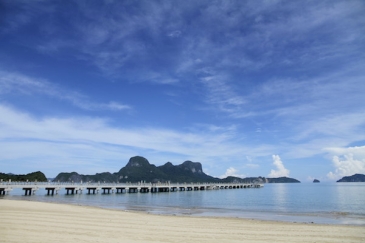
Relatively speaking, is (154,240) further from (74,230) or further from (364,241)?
(364,241)

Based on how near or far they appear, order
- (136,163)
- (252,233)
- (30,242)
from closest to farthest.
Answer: (30,242), (252,233), (136,163)

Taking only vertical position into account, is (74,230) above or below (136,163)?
below

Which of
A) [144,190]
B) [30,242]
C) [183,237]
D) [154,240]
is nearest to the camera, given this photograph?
[30,242]

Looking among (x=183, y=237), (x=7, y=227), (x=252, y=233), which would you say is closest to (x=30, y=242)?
(x=7, y=227)

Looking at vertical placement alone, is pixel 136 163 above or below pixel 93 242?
above

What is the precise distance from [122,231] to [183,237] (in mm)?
3217

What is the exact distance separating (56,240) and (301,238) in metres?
10.8

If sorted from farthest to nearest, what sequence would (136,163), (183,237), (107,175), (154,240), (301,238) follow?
(136,163)
(107,175)
(301,238)
(183,237)
(154,240)

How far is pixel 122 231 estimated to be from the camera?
13148 millimetres

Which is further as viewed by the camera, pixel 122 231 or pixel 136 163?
pixel 136 163

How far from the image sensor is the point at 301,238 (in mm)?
12766

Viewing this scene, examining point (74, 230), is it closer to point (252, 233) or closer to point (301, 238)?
point (252, 233)

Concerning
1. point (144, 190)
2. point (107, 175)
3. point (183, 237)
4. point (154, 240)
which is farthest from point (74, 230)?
point (107, 175)

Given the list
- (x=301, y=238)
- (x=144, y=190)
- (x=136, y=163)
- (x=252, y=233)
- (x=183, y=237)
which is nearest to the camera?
(x=183, y=237)
